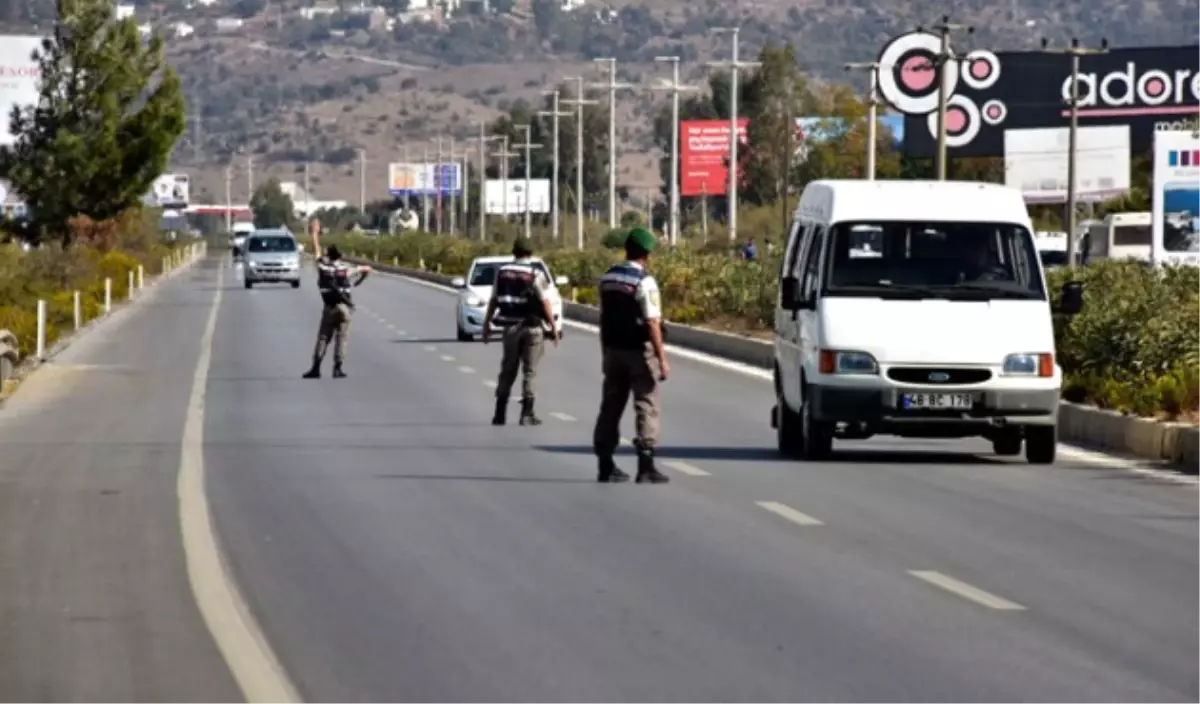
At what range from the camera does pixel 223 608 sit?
12.4 meters

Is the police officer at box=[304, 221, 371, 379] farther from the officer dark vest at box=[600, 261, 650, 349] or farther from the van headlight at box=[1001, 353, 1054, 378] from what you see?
the officer dark vest at box=[600, 261, 650, 349]

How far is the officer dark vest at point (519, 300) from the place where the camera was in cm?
2659

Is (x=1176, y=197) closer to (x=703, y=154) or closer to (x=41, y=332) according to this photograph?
(x=41, y=332)

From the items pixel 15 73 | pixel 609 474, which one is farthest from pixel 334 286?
pixel 15 73

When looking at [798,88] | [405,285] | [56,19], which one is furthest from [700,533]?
[798,88]

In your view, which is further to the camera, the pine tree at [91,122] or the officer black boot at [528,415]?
the pine tree at [91,122]

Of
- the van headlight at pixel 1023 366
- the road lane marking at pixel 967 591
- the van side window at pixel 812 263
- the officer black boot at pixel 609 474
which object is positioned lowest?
the officer black boot at pixel 609 474

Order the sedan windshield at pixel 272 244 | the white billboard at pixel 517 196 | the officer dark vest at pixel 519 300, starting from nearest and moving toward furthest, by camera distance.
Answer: the officer dark vest at pixel 519 300 → the sedan windshield at pixel 272 244 → the white billboard at pixel 517 196

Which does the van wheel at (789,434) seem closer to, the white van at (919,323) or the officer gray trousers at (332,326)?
the white van at (919,323)

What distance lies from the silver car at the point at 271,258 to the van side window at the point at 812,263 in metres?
63.3

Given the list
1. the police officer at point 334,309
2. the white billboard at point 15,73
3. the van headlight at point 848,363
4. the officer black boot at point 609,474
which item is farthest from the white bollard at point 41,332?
the white billboard at point 15,73

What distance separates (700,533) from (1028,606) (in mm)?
3483

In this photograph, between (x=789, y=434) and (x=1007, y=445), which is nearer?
(x=789, y=434)

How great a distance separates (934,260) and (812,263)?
1037 millimetres
